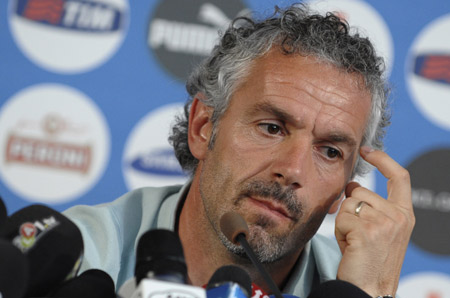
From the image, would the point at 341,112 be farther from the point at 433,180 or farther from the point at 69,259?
the point at 433,180

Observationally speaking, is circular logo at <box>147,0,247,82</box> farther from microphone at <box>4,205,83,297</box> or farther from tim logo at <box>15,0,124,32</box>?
microphone at <box>4,205,83,297</box>

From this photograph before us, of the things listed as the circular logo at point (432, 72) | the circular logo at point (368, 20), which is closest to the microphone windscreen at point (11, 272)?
the circular logo at point (368, 20)

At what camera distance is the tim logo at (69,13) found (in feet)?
7.31

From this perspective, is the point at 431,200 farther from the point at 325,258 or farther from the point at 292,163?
the point at 292,163

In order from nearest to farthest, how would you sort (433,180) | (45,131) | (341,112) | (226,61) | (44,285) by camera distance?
(44,285)
(341,112)
(226,61)
(45,131)
(433,180)

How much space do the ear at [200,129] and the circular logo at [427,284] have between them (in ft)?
3.80

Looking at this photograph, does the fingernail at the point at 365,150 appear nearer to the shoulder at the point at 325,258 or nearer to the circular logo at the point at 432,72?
the shoulder at the point at 325,258

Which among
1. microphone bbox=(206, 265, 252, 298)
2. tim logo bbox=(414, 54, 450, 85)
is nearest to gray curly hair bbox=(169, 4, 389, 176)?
tim logo bbox=(414, 54, 450, 85)

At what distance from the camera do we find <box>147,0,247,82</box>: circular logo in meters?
2.29

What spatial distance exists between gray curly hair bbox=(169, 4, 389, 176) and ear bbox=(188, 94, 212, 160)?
0.09ft

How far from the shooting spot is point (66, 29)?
2258 mm

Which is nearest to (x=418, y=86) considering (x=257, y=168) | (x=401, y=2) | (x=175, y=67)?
(x=401, y=2)

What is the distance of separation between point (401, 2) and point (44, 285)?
6.87ft

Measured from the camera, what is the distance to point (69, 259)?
2.43ft
